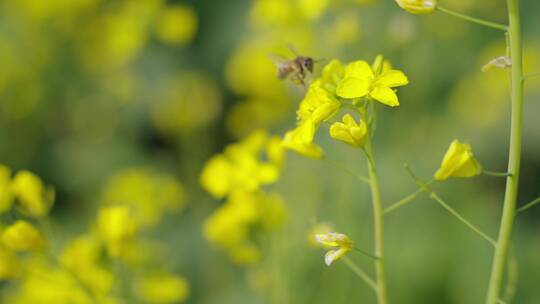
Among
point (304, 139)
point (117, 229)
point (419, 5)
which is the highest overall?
point (419, 5)

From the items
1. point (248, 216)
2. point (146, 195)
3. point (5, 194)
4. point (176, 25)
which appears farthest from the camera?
point (176, 25)

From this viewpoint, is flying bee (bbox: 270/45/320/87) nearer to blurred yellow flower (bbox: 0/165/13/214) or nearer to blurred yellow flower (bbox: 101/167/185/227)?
blurred yellow flower (bbox: 0/165/13/214)

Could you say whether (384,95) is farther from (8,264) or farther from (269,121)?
(269,121)

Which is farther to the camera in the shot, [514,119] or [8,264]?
[8,264]

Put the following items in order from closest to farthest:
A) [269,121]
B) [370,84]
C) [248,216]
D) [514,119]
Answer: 1. [514,119]
2. [370,84]
3. [248,216]
4. [269,121]

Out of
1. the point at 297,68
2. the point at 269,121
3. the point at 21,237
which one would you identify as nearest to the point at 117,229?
the point at 21,237

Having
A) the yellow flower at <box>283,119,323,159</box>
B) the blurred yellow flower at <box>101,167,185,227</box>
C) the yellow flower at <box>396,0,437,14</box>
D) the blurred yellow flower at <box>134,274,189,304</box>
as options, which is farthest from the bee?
the blurred yellow flower at <box>101,167,185,227</box>
